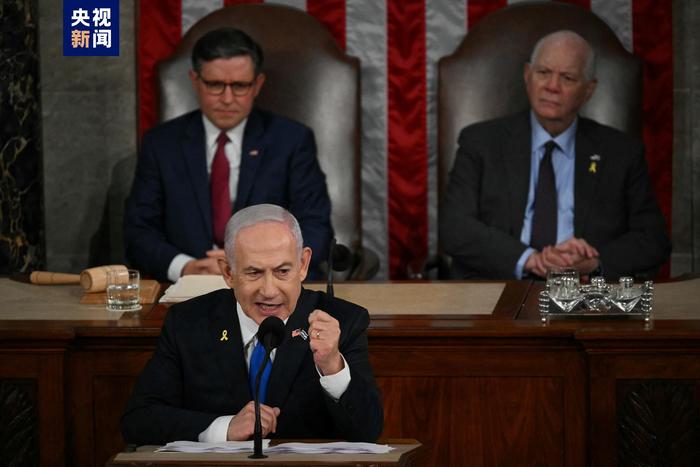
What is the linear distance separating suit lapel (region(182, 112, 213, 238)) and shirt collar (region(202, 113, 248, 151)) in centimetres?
4

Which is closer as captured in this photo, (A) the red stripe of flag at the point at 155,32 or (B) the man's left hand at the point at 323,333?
(B) the man's left hand at the point at 323,333

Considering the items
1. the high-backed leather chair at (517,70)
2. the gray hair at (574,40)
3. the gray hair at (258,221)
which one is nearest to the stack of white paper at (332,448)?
the gray hair at (258,221)

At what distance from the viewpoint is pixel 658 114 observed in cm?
586

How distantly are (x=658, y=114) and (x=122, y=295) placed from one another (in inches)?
114

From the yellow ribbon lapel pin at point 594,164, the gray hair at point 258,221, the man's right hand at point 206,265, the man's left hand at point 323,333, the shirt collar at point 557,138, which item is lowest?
the man's left hand at point 323,333

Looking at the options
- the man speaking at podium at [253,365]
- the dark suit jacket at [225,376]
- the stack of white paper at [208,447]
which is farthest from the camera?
the dark suit jacket at [225,376]

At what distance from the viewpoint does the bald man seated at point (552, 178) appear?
17.0ft

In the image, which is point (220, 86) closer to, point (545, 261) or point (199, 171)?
point (199, 171)

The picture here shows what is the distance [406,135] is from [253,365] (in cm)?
305

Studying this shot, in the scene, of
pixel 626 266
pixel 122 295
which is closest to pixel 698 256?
pixel 626 266

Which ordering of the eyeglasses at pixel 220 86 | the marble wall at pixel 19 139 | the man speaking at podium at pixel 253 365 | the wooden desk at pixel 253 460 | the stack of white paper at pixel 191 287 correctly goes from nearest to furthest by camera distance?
1. the wooden desk at pixel 253 460
2. the man speaking at podium at pixel 253 365
3. the stack of white paper at pixel 191 287
4. the eyeglasses at pixel 220 86
5. the marble wall at pixel 19 139

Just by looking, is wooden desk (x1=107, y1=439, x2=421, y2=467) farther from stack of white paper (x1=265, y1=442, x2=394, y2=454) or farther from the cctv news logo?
the cctv news logo

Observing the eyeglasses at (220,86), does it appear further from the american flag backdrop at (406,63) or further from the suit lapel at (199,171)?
the american flag backdrop at (406,63)

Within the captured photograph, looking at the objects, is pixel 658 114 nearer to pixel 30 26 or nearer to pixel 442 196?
pixel 442 196
